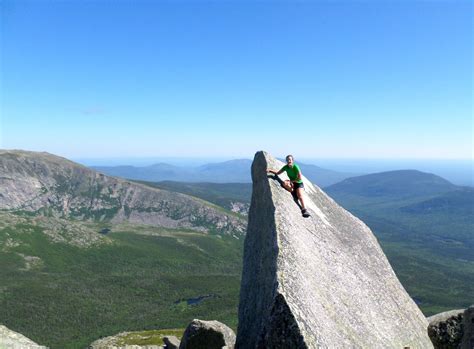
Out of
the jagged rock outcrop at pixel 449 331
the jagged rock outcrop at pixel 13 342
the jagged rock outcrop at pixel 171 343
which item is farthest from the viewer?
the jagged rock outcrop at pixel 171 343

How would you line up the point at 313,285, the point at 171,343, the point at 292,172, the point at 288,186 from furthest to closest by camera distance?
the point at 171,343 < the point at 292,172 < the point at 288,186 < the point at 313,285

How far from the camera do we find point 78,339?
195m

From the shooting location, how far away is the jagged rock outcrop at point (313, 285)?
15.5 m

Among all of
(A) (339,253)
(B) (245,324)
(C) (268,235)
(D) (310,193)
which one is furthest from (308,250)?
(D) (310,193)

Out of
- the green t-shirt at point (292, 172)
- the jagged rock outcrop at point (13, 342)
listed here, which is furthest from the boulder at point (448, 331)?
the jagged rock outcrop at point (13, 342)

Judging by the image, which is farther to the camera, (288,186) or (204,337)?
(204,337)

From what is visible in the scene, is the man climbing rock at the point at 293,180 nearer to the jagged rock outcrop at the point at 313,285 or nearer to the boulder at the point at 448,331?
the jagged rock outcrop at the point at 313,285

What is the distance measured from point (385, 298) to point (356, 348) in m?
8.73

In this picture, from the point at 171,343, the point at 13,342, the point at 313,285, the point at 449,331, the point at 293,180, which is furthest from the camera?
the point at 171,343

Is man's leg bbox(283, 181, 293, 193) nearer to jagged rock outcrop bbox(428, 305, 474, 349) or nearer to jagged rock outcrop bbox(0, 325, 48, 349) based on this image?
jagged rock outcrop bbox(428, 305, 474, 349)

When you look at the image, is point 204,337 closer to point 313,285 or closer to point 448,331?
point 313,285

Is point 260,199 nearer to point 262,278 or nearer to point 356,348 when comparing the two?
point 262,278

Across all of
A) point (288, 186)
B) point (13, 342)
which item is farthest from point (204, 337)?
point (13, 342)

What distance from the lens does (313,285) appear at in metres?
17.8
